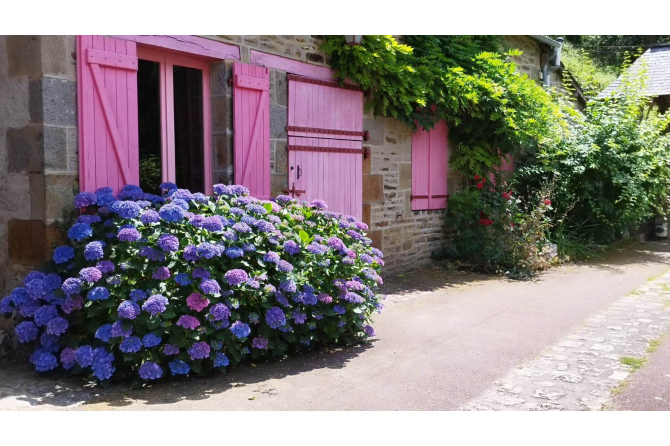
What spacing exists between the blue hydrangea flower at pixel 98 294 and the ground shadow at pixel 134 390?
583 mm

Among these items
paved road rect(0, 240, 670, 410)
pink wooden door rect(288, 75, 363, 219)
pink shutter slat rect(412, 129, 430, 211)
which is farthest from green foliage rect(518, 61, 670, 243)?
pink wooden door rect(288, 75, 363, 219)

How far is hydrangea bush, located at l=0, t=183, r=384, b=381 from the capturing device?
384 cm

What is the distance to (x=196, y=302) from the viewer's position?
3.88 meters

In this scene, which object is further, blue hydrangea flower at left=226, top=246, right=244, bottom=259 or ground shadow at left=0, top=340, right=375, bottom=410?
blue hydrangea flower at left=226, top=246, right=244, bottom=259

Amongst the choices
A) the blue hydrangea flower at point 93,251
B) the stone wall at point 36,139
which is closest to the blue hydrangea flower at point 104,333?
the blue hydrangea flower at point 93,251

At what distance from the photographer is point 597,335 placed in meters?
5.27

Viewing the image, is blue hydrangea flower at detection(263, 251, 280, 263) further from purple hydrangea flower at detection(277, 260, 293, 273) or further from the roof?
the roof

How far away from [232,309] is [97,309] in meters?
0.85

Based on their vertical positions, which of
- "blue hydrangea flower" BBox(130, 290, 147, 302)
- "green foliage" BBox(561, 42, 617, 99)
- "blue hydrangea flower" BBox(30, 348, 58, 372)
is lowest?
"blue hydrangea flower" BBox(30, 348, 58, 372)

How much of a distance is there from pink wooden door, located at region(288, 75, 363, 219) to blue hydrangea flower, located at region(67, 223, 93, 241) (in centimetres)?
263

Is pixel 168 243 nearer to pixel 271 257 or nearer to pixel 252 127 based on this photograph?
pixel 271 257

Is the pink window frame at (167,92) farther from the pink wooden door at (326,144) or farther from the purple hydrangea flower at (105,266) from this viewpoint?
the purple hydrangea flower at (105,266)

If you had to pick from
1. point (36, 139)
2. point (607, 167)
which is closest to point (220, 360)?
point (36, 139)

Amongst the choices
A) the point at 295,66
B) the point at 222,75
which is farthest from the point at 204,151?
the point at 295,66
